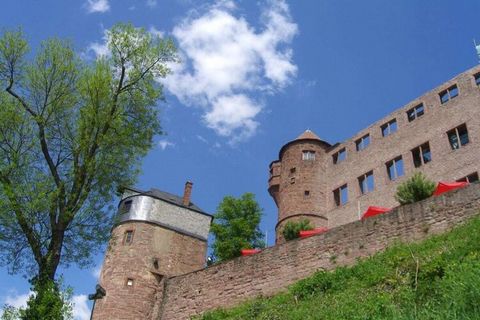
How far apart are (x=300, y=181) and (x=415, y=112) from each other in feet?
25.9

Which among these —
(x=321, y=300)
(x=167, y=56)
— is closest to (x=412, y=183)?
(x=321, y=300)

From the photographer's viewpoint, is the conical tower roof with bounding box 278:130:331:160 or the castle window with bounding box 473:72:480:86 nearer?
the castle window with bounding box 473:72:480:86

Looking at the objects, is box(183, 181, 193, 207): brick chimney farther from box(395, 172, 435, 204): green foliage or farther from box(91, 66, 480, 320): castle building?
box(395, 172, 435, 204): green foliage

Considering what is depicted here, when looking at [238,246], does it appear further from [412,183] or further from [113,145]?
[113,145]

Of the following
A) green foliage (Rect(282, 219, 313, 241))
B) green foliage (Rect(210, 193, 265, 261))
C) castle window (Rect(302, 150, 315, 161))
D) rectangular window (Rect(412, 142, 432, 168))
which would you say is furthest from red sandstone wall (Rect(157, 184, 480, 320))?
castle window (Rect(302, 150, 315, 161))

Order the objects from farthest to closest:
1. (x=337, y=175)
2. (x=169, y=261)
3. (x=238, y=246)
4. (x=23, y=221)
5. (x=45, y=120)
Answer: (x=337, y=175) < (x=238, y=246) < (x=169, y=261) < (x=45, y=120) < (x=23, y=221)

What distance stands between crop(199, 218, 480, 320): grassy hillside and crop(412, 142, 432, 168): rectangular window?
1220 cm

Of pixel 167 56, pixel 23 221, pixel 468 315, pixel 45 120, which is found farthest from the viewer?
pixel 167 56

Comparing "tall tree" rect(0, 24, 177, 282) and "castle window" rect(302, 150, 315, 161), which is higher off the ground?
"castle window" rect(302, 150, 315, 161)

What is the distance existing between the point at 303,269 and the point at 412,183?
16.7 feet

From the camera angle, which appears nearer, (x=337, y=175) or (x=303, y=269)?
(x=303, y=269)

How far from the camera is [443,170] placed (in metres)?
26.6

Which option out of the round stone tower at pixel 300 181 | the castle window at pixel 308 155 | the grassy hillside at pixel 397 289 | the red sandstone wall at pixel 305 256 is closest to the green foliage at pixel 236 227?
the round stone tower at pixel 300 181

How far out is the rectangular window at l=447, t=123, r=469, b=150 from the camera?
26480 mm
